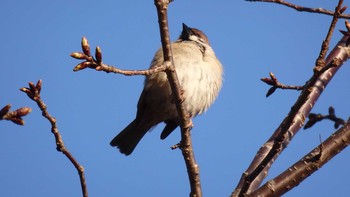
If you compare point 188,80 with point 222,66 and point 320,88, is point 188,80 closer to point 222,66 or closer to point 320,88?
point 222,66

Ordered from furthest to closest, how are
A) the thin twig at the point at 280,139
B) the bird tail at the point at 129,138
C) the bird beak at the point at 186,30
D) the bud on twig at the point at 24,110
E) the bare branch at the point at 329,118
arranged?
the bird beak at the point at 186,30 < the bird tail at the point at 129,138 < the bare branch at the point at 329,118 < the thin twig at the point at 280,139 < the bud on twig at the point at 24,110

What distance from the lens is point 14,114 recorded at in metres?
1.94

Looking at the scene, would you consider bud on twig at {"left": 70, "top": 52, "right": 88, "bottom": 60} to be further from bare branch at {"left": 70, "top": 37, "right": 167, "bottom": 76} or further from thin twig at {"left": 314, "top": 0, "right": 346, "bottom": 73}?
thin twig at {"left": 314, "top": 0, "right": 346, "bottom": 73}

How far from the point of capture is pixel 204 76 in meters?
5.30

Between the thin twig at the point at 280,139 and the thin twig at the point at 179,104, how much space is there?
30 cm

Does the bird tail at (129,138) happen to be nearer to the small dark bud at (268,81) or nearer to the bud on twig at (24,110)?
the small dark bud at (268,81)

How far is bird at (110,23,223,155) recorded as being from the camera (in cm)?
520

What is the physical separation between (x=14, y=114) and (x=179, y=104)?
160cm

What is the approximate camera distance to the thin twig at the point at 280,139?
260 centimetres

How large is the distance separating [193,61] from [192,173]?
2137mm

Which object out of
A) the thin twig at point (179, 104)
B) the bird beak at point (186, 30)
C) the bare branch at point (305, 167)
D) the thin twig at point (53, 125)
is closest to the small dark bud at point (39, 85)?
the thin twig at point (53, 125)

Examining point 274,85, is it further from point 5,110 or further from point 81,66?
point 5,110

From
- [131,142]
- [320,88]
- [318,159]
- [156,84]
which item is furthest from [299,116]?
[131,142]

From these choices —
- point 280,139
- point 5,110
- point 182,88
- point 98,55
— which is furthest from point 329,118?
point 5,110
